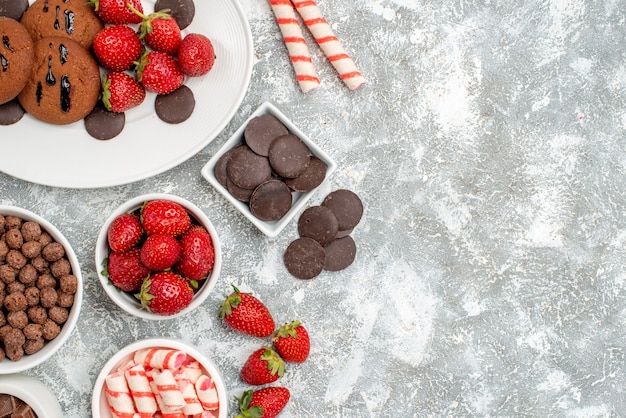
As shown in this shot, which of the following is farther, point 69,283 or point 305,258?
point 305,258

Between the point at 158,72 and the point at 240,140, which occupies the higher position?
the point at 158,72

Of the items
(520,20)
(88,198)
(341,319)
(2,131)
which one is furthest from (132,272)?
(520,20)

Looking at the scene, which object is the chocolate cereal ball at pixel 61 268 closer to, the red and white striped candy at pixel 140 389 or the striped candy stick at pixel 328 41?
the red and white striped candy at pixel 140 389

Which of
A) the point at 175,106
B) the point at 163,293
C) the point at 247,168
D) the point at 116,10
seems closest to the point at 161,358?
the point at 163,293

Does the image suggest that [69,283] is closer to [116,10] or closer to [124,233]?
[124,233]

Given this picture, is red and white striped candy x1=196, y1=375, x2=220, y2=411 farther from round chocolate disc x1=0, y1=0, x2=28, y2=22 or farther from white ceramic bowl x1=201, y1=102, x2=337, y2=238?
round chocolate disc x1=0, y1=0, x2=28, y2=22

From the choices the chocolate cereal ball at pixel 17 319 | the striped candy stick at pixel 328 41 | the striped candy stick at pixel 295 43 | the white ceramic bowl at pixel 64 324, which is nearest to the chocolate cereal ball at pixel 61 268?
the white ceramic bowl at pixel 64 324
